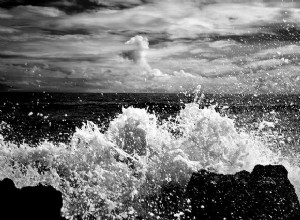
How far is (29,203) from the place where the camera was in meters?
3.73

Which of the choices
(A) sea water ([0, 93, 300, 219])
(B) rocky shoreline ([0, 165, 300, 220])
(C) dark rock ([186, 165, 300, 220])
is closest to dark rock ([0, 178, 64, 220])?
(B) rocky shoreline ([0, 165, 300, 220])

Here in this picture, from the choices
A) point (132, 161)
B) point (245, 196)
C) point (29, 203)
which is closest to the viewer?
point (29, 203)

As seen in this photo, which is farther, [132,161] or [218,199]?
[132,161]

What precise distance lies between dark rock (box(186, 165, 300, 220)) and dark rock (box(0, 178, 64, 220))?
2413 millimetres

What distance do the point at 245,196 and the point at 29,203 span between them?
348cm

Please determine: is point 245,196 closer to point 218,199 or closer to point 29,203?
point 218,199

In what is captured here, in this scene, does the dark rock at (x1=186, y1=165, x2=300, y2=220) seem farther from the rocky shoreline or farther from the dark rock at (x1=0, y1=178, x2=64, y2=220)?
the dark rock at (x1=0, y1=178, x2=64, y2=220)

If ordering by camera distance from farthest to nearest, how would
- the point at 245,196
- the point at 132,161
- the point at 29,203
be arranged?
the point at 132,161
the point at 245,196
the point at 29,203

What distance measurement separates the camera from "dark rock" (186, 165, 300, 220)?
175 inches

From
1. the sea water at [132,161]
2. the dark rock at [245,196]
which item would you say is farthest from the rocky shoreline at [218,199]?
the sea water at [132,161]

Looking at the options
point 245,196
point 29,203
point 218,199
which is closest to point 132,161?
point 218,199

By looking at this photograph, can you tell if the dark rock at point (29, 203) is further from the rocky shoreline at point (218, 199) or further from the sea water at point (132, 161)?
the sea water at point (132, 161)

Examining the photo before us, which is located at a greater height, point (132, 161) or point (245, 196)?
point (245, 196)

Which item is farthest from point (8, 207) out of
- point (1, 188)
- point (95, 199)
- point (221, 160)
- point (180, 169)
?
point (221, 160)
